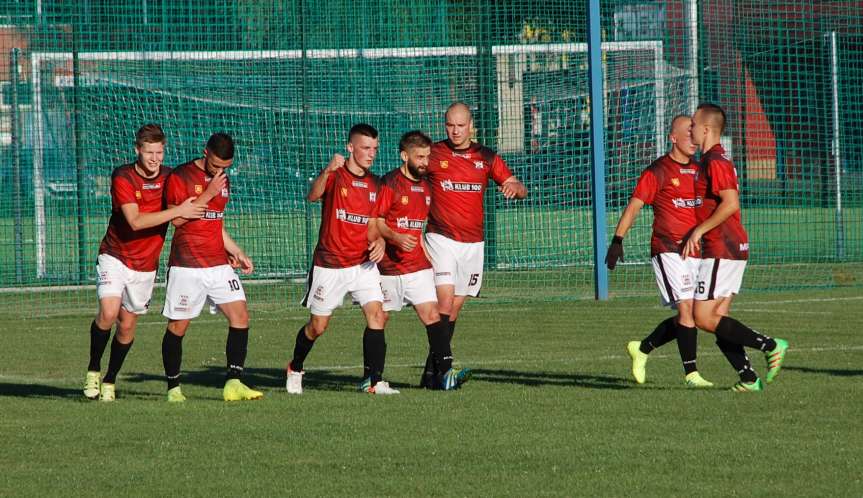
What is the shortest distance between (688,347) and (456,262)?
6.60 ft

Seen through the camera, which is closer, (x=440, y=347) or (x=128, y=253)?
(x=128, y=253)

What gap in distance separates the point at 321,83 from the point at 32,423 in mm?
12731

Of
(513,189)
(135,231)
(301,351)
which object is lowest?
(301,351)

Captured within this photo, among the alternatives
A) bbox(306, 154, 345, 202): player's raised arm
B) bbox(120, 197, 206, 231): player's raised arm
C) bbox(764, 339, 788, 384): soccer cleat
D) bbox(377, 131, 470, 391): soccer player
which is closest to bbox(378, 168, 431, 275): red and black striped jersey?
bbox(377, 131, 470, 391): soccer player

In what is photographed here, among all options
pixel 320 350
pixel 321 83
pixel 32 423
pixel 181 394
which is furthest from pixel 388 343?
pixel 321 83

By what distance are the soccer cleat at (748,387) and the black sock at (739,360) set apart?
0.02 metres

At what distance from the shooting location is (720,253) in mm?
9969

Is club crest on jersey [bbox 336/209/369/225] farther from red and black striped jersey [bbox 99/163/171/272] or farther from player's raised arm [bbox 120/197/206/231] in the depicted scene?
red and black striped jersey [bbox 99/163/171/272]

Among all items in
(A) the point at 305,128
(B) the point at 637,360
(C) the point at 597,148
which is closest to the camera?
(B) the point at 637,360

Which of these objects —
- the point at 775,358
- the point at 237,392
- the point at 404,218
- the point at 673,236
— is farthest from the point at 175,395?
the point at 775,358

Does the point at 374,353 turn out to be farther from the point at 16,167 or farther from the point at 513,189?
the point at 16,167

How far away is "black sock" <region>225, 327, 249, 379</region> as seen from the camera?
32.8 ft

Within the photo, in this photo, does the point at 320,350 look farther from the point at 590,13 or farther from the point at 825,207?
the point at 825,207

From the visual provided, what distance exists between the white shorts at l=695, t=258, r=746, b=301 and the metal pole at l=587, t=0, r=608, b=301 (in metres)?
7.84
